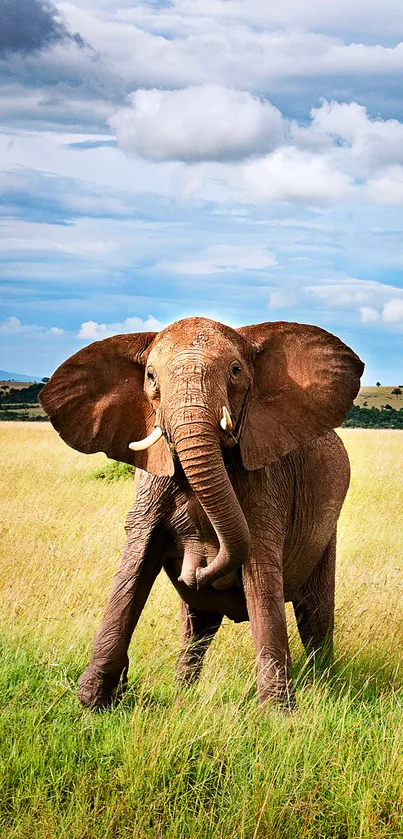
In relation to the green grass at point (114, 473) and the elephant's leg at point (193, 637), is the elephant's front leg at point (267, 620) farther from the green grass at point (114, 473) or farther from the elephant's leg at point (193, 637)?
the green grass at point (114, 473)

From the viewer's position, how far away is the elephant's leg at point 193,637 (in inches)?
320

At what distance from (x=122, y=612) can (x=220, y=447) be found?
1.42 metres

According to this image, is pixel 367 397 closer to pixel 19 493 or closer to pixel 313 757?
pixel 19 493

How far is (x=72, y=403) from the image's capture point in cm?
694

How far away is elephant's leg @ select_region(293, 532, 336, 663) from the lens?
29.3ft

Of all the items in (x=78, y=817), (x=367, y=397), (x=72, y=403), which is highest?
(x=367, y=397)

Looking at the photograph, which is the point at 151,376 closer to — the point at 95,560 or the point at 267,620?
the point at 267,620

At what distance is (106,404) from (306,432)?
143 cm

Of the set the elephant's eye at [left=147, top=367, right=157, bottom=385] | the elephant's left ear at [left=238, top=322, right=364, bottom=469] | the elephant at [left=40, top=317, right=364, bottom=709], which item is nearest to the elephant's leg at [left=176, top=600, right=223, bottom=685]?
the elephant at [left=40, top=317, right=364, bottom=709]

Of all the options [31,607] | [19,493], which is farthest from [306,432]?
[19,493]

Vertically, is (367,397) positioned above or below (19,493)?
above

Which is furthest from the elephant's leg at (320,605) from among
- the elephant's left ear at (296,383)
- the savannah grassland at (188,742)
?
the elephant's left ear at (296,383)

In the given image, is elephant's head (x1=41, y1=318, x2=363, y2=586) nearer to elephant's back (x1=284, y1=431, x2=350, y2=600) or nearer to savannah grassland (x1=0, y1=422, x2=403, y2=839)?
elephant's back (x1=284, y1=431, x2=350, y2=600)

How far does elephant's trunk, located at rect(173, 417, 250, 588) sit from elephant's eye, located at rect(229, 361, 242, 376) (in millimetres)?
496
